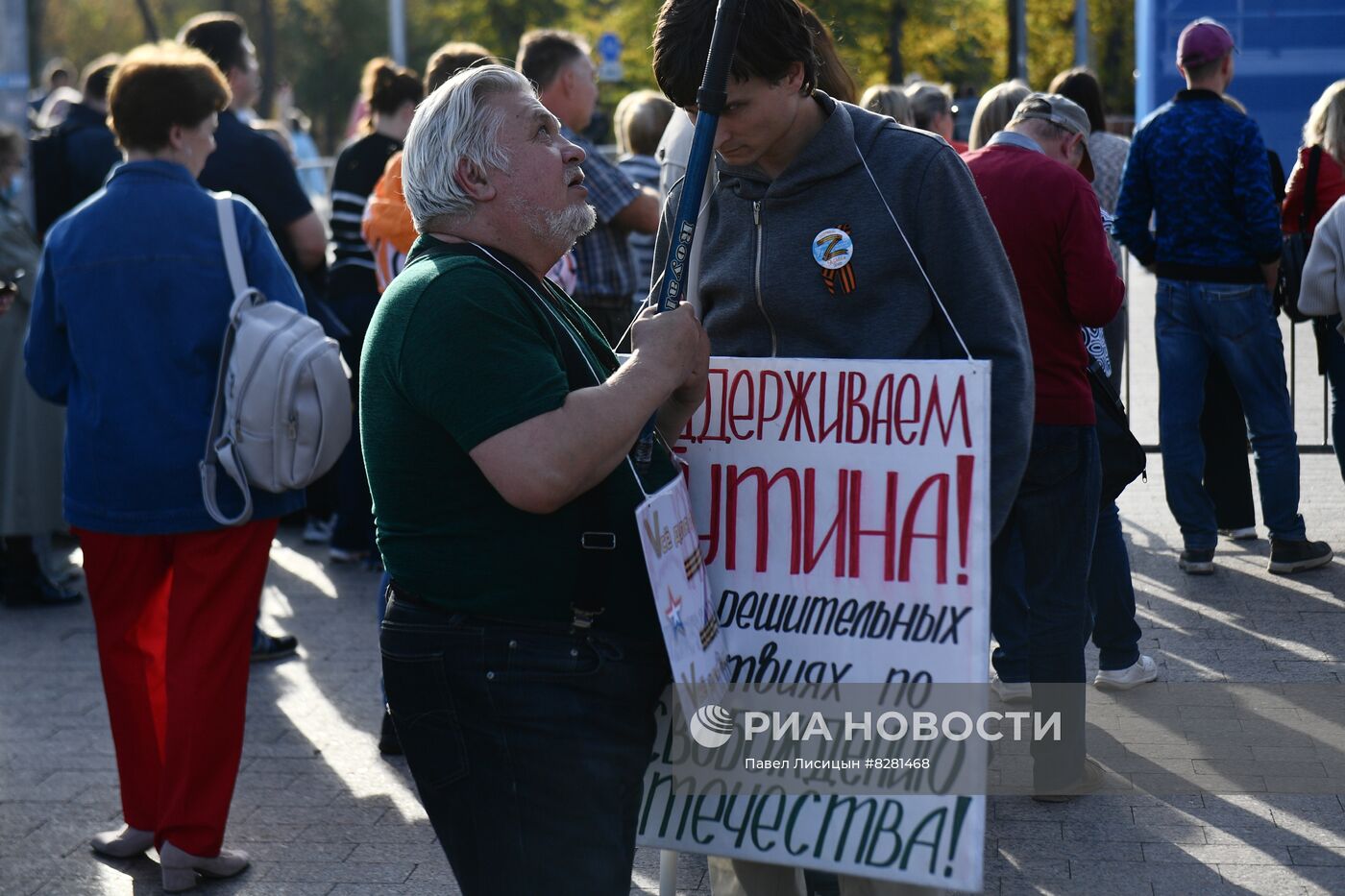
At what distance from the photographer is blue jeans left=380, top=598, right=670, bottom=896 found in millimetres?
2504

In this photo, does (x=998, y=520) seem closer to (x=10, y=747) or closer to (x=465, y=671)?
(x=465, y=671)

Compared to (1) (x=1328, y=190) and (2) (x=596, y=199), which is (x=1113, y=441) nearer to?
(2) (x=596, y=199)

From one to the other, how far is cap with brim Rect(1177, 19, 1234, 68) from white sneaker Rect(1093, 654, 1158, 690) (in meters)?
2.63

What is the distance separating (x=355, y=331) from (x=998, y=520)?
Answer: 16.2ft

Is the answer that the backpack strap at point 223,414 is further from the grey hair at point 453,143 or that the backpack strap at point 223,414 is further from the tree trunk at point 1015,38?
the tree trunk at point 1015,38

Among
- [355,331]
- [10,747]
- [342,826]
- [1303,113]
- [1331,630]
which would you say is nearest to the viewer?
[342,826]

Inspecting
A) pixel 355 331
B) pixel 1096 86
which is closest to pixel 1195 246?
pixel 1096 86

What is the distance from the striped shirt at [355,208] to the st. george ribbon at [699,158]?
4.43 m

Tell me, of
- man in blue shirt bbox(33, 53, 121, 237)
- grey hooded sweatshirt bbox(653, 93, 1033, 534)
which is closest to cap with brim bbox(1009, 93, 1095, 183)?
grey hooded sweatshirt bbox(653, 93, 1033, 534)

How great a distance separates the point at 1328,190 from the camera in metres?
6.91

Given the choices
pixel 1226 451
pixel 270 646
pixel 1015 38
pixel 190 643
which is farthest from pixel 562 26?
pixel 190 643

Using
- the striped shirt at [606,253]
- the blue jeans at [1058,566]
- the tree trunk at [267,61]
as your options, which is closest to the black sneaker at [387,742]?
the striped shirt at [606,253]

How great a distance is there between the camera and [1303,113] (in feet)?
34.7

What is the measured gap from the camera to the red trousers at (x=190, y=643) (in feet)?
13.7
